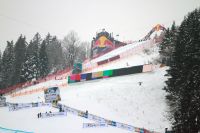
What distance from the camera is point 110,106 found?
45.1m

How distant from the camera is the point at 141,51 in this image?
7300 centimetres

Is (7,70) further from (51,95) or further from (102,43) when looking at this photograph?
(51,95)

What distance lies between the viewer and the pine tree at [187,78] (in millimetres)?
34938

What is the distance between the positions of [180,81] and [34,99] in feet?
92.8

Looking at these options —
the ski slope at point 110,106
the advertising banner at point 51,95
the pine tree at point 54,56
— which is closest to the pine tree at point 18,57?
the pine tree at point 54,56

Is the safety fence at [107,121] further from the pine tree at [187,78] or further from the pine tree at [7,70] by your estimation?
the pine tree at [7,70]

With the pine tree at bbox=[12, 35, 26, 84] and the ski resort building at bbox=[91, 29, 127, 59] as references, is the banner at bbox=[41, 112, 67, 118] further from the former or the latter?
the ski resort building at bbox=[91, 29, 127, 59]

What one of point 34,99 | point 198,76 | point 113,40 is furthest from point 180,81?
point 113,40

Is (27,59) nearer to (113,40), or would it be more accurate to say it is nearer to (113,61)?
(113,61)

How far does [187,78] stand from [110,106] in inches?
543

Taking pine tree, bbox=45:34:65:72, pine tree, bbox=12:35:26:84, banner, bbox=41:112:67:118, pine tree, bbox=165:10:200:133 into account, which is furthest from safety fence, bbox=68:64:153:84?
pine tree, bbox=45:34:65:72

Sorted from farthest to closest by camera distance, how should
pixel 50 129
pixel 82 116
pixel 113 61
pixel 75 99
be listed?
1. pixel 113 61
2. pixel 75 99
3. pixel 82 116
4. pixel 50 129

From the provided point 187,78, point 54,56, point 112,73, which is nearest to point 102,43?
point 54,56

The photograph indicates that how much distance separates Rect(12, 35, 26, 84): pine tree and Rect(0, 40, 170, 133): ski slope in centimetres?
2762
